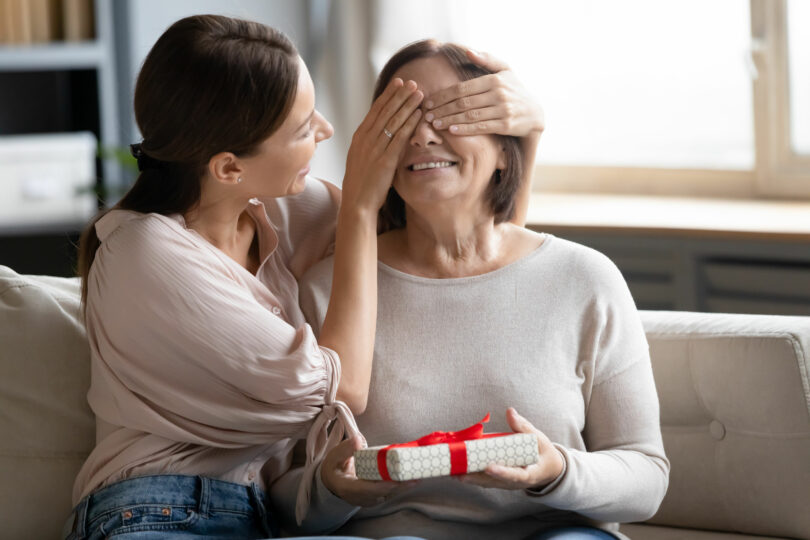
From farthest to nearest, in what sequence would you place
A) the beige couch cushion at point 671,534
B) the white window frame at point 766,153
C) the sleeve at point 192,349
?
1. the white window frame at point 766,153
2. the beige couch cushion at point 671,534
3. the sleeve at point 192,349

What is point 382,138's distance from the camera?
147 centimetres

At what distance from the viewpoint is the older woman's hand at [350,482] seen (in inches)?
52.2

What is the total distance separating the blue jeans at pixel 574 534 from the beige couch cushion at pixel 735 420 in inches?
11.1

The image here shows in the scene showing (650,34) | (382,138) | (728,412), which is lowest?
(728,412)

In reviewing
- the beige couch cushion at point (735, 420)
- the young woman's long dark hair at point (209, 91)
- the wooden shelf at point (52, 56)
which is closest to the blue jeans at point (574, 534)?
the beige couch cushion at point (735, 420)

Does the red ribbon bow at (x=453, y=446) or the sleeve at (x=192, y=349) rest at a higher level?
the sleeve at (x=192, y=349)

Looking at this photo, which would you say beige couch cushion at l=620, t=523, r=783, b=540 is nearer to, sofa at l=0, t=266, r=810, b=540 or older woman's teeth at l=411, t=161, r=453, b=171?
sofa at l=0, t=266, r=810, b=540

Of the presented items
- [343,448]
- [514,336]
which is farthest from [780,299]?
[343,448]

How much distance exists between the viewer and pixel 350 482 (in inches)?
53.3

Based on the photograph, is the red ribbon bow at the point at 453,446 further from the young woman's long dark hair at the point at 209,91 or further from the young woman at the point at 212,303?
the young woman's long dark hair at the point at 209,91

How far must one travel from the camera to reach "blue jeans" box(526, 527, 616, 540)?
4.57 ft

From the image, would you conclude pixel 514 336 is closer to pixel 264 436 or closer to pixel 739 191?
pixel 264 436

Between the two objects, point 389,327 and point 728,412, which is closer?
point 389,327

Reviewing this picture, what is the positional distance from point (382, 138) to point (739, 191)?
197cm
